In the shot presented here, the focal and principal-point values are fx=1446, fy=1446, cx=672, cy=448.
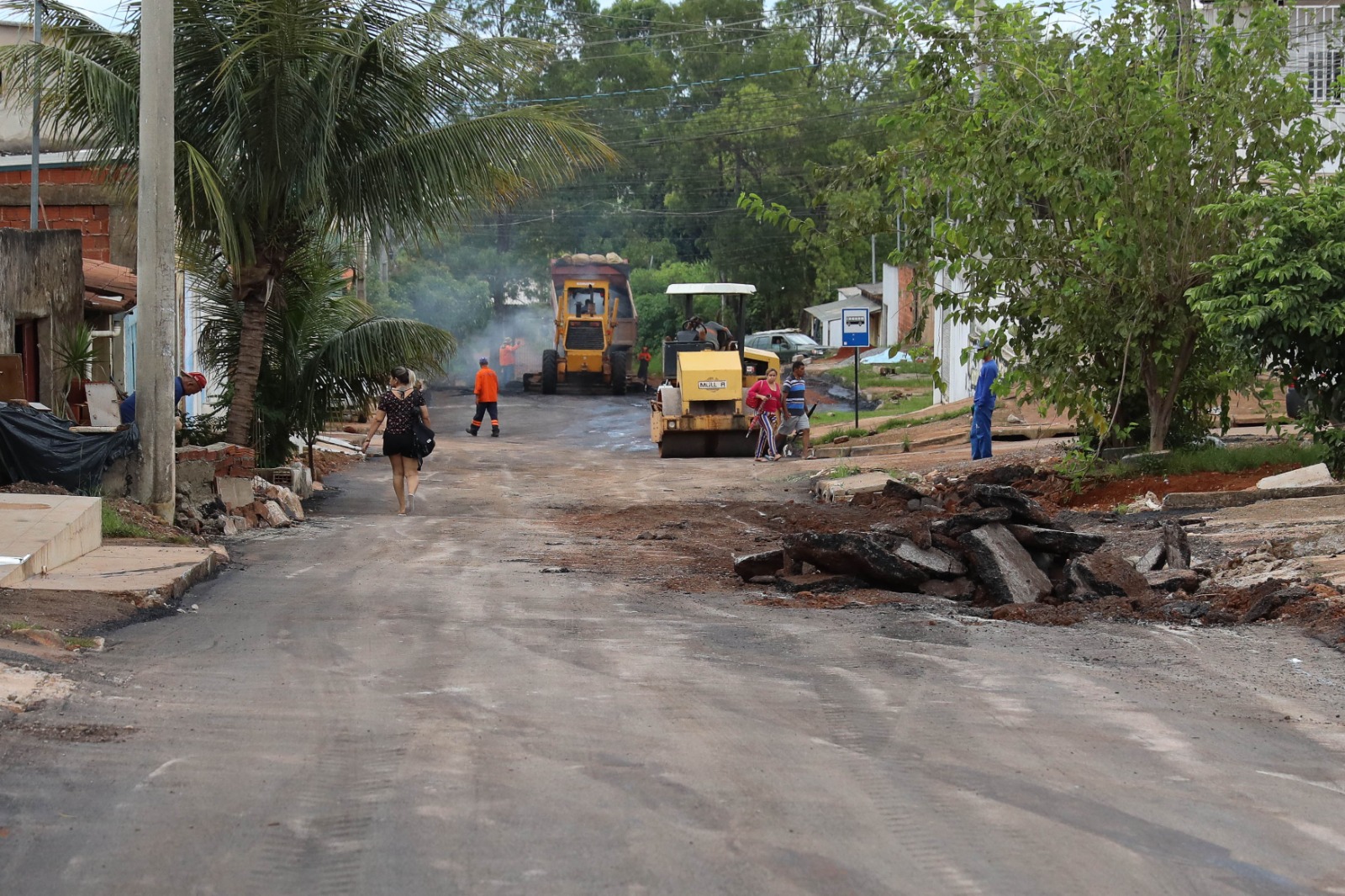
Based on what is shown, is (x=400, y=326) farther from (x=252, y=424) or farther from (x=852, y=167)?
(x=852, y=167)

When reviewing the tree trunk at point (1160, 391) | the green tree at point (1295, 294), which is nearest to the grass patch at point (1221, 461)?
the tree trunk at point (1160, 391)

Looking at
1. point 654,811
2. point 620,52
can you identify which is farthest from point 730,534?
point 620,52

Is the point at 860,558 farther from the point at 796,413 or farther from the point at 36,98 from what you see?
the point at 796,413

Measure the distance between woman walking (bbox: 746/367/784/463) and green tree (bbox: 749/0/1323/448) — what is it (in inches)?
342

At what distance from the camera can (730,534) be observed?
1458cm

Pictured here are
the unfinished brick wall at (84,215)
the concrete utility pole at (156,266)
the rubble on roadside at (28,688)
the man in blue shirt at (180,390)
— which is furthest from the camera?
the unfinished brick wall at (84,215)

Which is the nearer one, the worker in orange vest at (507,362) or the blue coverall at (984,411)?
the blue coverall at (984,411)

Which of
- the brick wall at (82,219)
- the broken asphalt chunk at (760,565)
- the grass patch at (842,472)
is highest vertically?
the brick wall at (82,219)

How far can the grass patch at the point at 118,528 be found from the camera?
38.6ft

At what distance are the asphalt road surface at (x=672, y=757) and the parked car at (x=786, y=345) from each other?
4670cm

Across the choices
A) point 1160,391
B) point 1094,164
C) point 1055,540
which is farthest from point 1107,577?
point 1160,391

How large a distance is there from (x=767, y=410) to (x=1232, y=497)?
11865mm

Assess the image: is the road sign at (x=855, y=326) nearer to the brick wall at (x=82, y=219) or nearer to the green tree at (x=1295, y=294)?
the green tree at (x=1295, y=294)

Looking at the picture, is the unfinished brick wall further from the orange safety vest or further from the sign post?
the sign post
